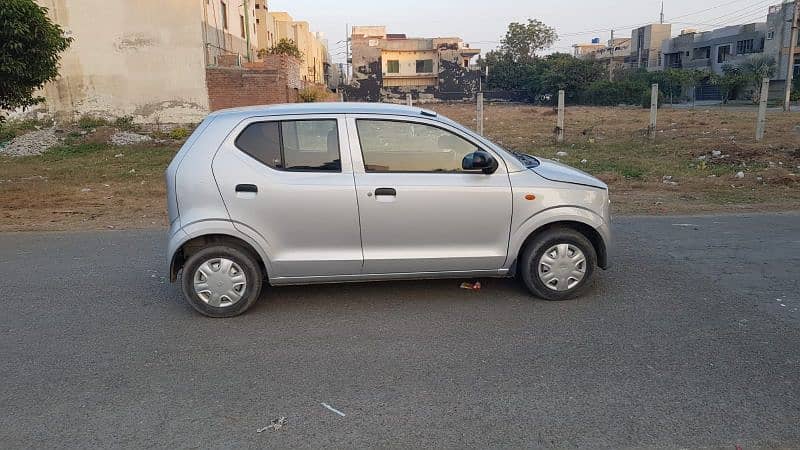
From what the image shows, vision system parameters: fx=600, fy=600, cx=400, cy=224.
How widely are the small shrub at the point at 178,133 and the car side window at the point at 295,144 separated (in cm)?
1719

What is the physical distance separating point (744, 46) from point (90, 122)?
59.5m

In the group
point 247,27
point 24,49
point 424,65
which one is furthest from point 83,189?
point 424,65

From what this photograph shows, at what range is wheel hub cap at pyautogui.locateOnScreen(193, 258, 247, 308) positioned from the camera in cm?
493

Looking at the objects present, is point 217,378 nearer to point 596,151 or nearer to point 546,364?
point 546,364

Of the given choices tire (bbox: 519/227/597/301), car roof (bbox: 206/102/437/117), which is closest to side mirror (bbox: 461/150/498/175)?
car roof (bbox: 206/102/437/117)

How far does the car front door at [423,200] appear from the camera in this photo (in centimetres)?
495

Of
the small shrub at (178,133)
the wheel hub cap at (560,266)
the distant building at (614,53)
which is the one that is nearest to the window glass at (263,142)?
the wheel hub cap at (560,266)

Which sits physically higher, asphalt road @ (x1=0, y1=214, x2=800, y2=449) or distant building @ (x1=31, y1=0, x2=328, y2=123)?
distant building @ (x1=31, y1=0, x2=328, y2=123)

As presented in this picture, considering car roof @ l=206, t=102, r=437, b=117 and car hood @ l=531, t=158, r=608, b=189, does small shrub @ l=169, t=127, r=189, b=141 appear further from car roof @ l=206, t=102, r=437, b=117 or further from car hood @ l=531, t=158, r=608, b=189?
car hood @ l=531, t=158, r=608, b=189

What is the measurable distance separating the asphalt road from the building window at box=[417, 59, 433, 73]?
199ft

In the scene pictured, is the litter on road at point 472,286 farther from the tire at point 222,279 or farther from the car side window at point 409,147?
the tire at point 222,279

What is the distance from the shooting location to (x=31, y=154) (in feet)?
60.7

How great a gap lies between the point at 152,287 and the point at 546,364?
3.84 metres

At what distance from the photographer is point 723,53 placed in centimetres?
6175
